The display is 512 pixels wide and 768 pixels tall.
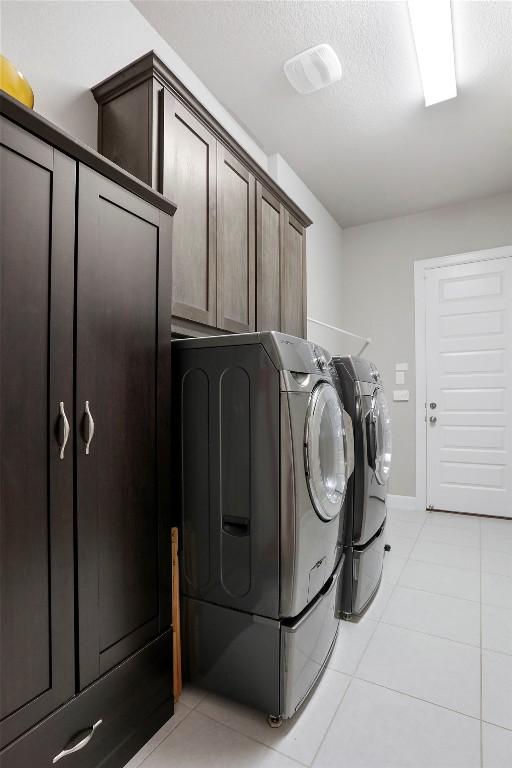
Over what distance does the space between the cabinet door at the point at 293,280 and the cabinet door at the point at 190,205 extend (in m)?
0.80

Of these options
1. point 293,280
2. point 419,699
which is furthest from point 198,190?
point 419,699

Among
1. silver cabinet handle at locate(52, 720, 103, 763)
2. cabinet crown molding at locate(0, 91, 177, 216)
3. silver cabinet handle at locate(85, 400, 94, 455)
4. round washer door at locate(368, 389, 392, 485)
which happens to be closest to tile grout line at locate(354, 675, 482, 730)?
round washer door at locate(368, 389, 392, 485)

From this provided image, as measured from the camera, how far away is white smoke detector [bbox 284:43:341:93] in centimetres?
222

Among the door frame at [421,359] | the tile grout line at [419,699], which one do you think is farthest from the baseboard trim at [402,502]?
the tile grout line at [419,699]

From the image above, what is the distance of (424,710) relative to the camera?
1.42 metres

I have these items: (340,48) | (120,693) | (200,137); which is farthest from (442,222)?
(120,693)

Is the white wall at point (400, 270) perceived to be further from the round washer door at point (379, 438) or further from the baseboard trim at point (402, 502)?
the round washer door at point (379, 438)

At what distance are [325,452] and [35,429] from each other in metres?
0.97

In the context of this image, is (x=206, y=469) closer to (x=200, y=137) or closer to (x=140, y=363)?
(x=140, y=363)

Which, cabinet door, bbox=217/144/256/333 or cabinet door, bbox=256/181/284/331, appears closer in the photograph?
cabinet door, bbox=217/144/256/333

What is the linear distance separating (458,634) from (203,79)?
3.33 m

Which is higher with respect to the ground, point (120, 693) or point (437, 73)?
point (437, 73)

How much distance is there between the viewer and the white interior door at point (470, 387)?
12.5ft

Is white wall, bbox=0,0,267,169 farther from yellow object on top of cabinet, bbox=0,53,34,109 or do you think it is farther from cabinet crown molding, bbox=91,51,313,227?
yellow object on top of cabinet, bbox=0,53,34,109
